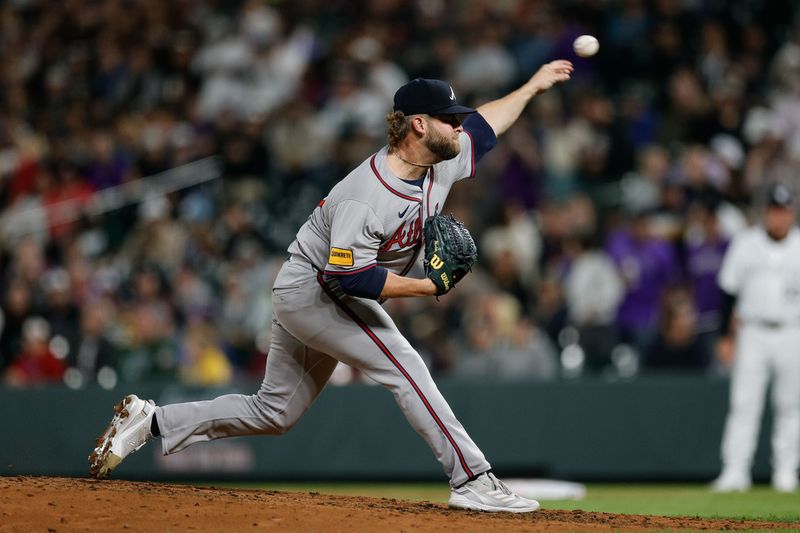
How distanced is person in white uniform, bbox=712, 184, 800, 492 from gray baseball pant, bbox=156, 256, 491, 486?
14.7 ft

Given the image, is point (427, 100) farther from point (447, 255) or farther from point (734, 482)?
point (734, 482)

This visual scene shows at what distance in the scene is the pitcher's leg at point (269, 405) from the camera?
20.8 ft

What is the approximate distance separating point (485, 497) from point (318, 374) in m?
1.10

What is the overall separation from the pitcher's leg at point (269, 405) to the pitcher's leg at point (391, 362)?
0.23 m

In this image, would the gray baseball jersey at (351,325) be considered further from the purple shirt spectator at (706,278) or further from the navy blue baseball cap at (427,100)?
the purple shirt spectator at (706,278)

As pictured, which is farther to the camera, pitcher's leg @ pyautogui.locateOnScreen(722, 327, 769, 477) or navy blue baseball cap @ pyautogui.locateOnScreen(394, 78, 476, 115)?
pitcher's leg @ pyautogui.locateOnScreen(722, 327, 769, 477)

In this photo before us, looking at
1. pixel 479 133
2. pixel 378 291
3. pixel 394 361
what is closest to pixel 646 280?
pixel 479 133

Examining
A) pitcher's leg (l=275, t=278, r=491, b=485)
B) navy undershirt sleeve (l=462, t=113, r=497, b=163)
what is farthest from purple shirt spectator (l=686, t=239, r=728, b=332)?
pitcher's leg (l=275, t=278, r=491, b=485)

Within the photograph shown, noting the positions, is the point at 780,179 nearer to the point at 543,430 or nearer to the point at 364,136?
the point at 543,430

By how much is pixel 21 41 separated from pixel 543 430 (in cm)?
1003

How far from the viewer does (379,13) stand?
14914 mm

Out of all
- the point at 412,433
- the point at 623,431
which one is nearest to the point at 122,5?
the point at 412,433

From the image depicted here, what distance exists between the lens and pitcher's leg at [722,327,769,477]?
9.91 meters

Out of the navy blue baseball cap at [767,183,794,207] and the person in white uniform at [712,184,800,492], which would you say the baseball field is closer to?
the person in white uniform at [712,184,800,492]
